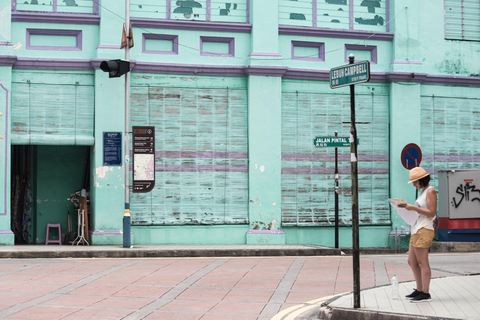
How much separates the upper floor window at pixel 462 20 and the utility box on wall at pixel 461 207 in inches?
170

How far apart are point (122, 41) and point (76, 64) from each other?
63.3 inches

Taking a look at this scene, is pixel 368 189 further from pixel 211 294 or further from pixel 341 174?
pixel 211 294

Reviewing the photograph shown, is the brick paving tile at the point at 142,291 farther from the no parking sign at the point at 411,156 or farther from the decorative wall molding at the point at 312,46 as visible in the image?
the decorative wall molding at the point at 312,46

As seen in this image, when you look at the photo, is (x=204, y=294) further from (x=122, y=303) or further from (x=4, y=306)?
(x=4, y=306)

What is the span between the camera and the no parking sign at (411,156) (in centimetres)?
1630

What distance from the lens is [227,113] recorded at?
1656 cm

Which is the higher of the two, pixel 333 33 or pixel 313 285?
pixel 333 33

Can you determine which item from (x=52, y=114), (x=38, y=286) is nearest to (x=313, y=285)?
(x=38, y=286)

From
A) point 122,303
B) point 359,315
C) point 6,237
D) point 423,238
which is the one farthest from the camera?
point 6,237

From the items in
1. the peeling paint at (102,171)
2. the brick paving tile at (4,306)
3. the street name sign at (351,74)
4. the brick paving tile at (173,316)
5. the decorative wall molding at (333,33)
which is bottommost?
the brick paving tile at (173,316)

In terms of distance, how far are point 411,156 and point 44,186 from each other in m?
9.78

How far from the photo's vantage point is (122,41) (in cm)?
1499

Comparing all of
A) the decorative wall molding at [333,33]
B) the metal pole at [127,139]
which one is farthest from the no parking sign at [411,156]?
the metal pole at [127,139]

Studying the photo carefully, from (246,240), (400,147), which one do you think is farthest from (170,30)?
(400,147)
